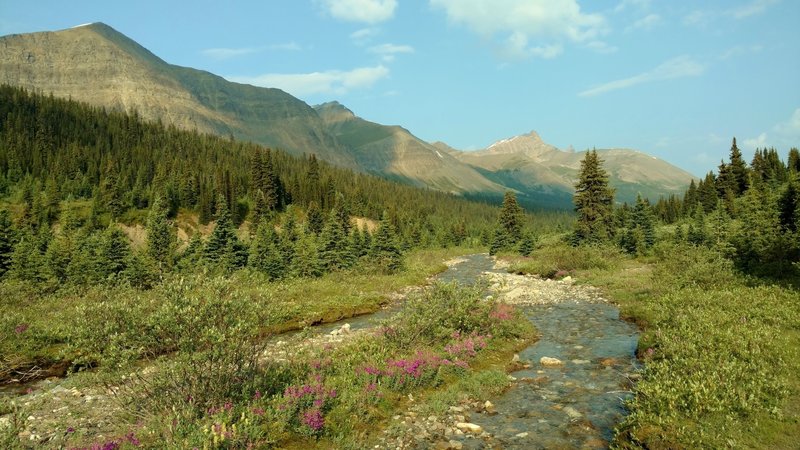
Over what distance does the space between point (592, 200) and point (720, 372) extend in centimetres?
5530

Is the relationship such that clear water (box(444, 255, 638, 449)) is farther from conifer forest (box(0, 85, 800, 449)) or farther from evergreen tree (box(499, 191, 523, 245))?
evergreen tree (box(499, 191, 523, 245))

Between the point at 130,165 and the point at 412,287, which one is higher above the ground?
the point at 130,165

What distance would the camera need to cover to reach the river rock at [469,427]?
43.8 ft

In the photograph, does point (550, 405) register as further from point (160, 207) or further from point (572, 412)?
point (160, 207)

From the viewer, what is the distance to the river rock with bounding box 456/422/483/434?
43.8 feet

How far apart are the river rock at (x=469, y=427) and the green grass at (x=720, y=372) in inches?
150

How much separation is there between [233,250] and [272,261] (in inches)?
309

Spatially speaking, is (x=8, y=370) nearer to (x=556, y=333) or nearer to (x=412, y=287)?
(x=556, y=333)

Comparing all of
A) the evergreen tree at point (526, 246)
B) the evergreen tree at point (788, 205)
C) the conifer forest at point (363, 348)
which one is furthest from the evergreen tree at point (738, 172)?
the evergreen tree at point (788, 205)

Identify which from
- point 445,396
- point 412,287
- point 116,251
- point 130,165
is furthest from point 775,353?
point 130,165

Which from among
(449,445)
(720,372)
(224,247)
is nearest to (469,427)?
(449,445)

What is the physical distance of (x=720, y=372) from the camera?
42.6 ft

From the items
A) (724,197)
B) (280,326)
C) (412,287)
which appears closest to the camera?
(280,326)

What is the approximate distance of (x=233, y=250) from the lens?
54.3 m
